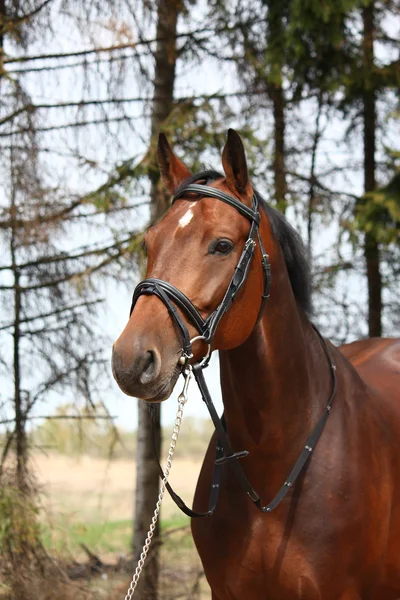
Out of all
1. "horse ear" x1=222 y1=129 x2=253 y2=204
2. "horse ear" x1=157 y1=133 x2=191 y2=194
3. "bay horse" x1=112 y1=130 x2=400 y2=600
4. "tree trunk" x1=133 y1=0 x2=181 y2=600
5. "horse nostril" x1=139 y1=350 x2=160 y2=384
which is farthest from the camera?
"tree trunk" x1=133 y1=0 x2=181 y2=600

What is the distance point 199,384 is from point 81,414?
4.53 metres

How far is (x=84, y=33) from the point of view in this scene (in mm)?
7031

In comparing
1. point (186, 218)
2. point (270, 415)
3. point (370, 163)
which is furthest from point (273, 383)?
point (370, 163)

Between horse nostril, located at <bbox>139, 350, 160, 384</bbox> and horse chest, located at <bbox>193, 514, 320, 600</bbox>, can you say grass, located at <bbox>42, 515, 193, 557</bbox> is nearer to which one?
horse chest, located at <bbox>193, 514, 320, 600</bbox>

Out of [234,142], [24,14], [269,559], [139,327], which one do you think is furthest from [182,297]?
[24,14]

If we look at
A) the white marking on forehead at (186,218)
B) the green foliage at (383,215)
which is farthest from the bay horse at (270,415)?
the green foliage at (383,215)

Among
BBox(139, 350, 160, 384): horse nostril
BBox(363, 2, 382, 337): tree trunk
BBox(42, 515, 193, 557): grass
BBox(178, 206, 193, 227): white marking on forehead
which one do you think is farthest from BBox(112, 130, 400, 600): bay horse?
BBox(363, 2, 382, 337): tree trunk

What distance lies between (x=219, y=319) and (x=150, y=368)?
0.38 meters

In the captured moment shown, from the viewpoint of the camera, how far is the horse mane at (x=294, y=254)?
3.21m

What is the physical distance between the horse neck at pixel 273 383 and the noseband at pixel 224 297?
0.47ft

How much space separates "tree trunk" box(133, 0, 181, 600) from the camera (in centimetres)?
673

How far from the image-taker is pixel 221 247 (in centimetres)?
273

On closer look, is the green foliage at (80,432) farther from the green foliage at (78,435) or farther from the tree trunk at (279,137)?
the tree trunk at (279,137)

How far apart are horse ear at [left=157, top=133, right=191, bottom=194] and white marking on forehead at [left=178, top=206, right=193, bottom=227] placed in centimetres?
45
